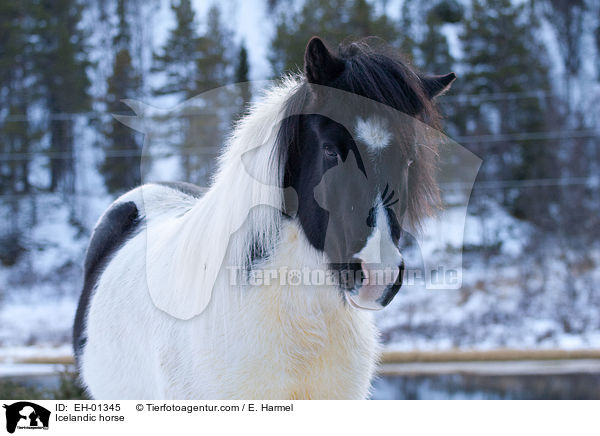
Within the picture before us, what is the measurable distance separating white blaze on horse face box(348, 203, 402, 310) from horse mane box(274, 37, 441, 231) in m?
0.28

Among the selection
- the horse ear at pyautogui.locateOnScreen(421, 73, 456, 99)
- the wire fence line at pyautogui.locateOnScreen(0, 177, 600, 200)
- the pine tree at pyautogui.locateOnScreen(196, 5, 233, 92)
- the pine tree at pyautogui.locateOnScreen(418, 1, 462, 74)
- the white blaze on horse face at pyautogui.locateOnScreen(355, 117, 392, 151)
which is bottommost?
the white blaze on horse face at pyautogui.locateOnScreen(355, 117, 392, 151)

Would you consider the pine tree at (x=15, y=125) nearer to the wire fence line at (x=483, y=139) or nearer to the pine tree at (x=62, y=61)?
the wire fence line at (x=483, y=139)

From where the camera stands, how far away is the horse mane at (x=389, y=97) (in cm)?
152

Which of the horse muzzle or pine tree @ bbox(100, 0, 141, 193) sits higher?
pine tree @ bbox(100, 0, 141, 193)

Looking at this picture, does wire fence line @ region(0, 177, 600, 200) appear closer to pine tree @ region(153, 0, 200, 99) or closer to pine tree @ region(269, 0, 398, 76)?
pine tree @ region(153, 0, 200, 99)

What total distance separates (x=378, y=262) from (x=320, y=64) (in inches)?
24.9

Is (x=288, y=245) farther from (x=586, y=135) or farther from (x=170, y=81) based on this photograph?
(x=586, y=135)

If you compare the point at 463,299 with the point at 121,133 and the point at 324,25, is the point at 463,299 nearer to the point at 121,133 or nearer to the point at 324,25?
the point at 324,25

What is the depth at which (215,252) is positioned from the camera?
5.36 feet

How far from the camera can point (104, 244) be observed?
2660 mm

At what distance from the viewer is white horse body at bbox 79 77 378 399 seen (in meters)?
1.58

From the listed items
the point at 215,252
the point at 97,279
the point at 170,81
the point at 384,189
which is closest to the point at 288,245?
the point at 215,252
